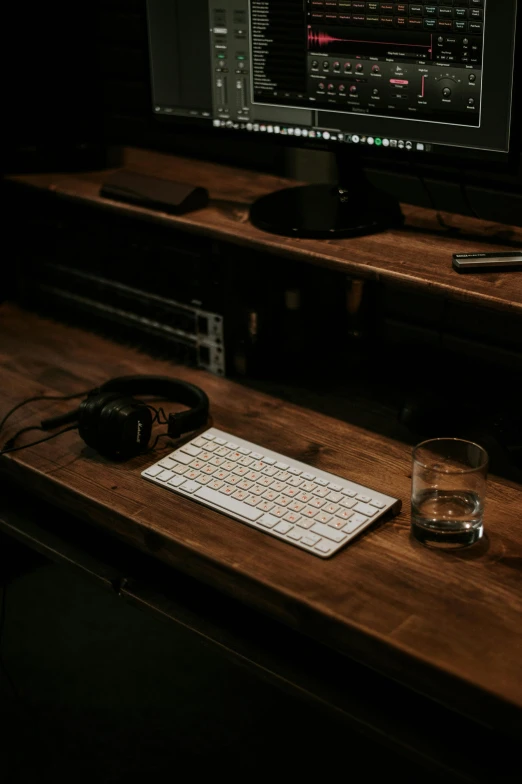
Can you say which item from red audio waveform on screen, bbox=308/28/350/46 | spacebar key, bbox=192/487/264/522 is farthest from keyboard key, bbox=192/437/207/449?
red audio waveform on screen, bbox=308/28/350/46

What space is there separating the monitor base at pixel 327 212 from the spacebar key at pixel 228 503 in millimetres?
419

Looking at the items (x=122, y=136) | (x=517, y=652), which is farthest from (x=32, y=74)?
(x=517, y=652)

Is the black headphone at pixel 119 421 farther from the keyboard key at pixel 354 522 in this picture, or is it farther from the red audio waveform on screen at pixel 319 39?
the red audio waveform on screen at pixel 319 39

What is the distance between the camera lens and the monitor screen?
49.1 inches

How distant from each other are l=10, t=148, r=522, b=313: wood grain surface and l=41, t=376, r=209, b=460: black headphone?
263 millimetres

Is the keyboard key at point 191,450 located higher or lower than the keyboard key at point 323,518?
higher

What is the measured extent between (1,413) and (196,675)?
73 centimetres

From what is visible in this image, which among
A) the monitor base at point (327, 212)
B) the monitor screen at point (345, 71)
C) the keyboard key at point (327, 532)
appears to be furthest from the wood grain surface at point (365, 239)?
the keyboard key at point (327, 532)

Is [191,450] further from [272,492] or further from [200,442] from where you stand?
[272,492]

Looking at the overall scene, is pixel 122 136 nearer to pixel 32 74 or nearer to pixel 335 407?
pixel 32 74

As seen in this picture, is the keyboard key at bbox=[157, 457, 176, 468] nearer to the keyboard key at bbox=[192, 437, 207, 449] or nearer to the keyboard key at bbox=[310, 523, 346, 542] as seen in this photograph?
the keyboard key at bbox=[192, 437, 207, 449]

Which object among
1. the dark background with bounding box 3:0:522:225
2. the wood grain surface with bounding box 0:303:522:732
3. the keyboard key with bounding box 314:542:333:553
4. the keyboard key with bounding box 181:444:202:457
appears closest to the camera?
the wood grain surface with bounding box 0:303:522:732

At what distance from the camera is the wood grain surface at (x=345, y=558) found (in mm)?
963

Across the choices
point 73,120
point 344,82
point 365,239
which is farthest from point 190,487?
point 73,120
